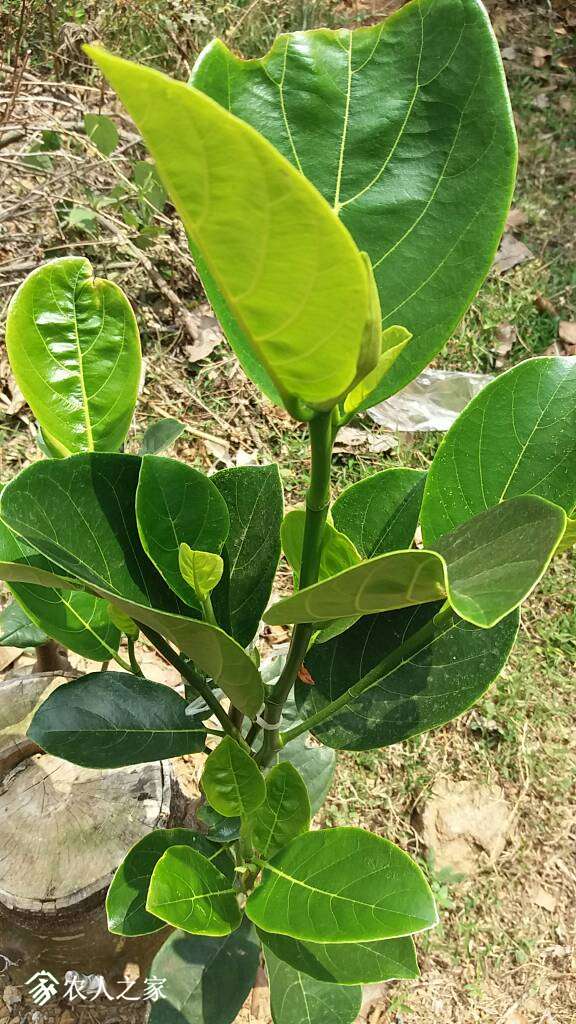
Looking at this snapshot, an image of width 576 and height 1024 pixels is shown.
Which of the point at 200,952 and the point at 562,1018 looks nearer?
the point at 200,952

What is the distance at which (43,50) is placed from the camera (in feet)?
8.76

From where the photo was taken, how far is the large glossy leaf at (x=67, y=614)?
2.64ft

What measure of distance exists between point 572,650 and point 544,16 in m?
2.67

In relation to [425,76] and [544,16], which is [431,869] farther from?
[544,16]

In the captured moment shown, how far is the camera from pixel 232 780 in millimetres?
808

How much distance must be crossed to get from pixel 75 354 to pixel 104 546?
0.64ft

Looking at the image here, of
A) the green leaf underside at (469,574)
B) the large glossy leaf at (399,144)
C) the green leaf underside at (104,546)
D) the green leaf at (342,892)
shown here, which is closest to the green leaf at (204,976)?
the green leaf at (342,892)

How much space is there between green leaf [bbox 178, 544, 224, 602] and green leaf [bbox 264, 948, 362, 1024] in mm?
551

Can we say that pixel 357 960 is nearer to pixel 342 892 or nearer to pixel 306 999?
pixel 342 892

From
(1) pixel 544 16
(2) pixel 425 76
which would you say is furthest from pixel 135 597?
(1) pixel 544 16

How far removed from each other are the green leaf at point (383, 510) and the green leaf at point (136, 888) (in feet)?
1.30

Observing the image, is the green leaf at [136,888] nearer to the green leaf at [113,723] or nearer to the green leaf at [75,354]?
the green leaf at [113,723]

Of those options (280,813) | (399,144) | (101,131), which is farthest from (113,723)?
(101,131)

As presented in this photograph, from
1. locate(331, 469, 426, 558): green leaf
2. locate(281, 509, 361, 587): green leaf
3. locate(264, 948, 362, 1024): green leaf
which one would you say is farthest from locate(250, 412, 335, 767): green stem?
locate(264, 948, 362, 1024): green leaf
